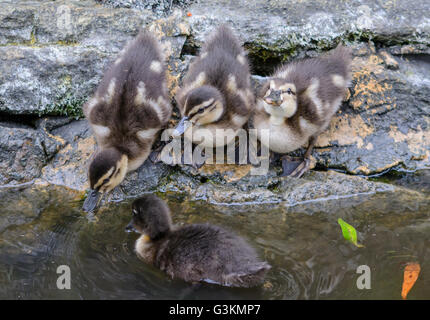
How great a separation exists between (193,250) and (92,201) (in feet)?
2.75

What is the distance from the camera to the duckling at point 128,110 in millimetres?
3576

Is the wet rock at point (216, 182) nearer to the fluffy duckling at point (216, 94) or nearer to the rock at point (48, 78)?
the fluffy duckling at point (216, 94)

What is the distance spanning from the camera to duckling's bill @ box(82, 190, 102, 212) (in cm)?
331

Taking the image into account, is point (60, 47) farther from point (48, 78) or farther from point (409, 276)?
point (409, 276)

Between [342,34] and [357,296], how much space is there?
2445 mm

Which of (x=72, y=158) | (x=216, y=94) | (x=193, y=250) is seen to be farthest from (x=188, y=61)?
(x=193, y=250)

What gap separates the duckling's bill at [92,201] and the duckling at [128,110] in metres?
0.07

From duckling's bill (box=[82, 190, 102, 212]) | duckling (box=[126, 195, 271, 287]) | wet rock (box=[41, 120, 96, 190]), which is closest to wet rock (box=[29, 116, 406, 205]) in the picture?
wet rock (box=[41, 120, 96, 190])

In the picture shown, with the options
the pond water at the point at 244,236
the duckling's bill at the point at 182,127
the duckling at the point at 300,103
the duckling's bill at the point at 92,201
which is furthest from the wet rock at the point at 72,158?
the duckling at the point at 300,103

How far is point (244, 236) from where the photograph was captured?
10.5 feet

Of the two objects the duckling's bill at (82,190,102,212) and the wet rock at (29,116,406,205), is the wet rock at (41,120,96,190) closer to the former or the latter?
the wet rock at (29,116,406,205)

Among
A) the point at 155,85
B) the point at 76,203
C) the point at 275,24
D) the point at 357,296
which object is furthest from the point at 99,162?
the point at 275,24
